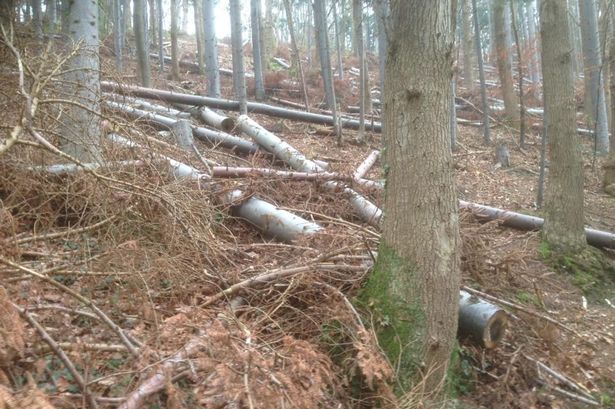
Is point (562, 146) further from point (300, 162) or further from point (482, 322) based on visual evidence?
point (300, 162)

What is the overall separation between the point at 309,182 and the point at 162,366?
4.72 meters

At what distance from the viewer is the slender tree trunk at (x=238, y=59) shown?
11680 millimetres

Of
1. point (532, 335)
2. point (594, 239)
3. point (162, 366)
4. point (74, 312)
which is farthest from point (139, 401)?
point (594, 239)

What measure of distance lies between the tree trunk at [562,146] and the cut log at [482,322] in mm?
2665

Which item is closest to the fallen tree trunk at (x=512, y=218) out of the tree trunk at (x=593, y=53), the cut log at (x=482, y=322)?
the cut log at (x=482, y=322)

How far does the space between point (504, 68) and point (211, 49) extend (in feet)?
27.9

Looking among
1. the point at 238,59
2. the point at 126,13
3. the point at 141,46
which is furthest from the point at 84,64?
the point at 126,13

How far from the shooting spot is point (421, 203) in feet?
11.6

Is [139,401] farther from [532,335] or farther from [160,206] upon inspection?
[532,335]

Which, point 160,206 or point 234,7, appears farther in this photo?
point 234,7

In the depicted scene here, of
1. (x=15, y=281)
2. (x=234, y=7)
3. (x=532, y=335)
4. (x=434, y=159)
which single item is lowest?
(x=532, y=335)

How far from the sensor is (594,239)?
6.49 metres

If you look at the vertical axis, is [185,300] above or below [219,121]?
below

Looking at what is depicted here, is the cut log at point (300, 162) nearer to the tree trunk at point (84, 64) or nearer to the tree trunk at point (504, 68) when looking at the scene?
the tree trunk at point (84, 64)
